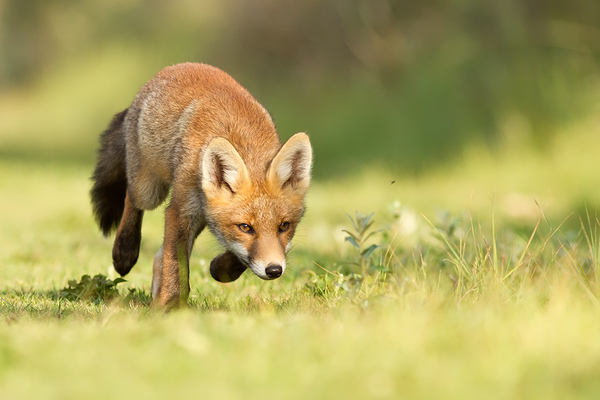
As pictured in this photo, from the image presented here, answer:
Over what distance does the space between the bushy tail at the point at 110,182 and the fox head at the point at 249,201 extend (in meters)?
A: 1.57

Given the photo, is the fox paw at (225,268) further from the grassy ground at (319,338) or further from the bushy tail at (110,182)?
the bushy tail at (110,182)

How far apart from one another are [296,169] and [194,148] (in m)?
0.63

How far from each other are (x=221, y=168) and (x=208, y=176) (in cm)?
10

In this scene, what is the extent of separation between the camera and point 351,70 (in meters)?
14.8

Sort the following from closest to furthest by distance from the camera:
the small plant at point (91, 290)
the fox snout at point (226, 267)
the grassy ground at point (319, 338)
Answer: the grassy ground at point (319, 338) < the small plant at point (91, 290) < the fox snout at point (226, 267)

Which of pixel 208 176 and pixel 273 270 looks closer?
pixel 273 270

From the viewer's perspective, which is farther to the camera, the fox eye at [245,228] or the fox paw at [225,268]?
the fox paw at [225,268]

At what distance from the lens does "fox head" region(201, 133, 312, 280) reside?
4191 mm

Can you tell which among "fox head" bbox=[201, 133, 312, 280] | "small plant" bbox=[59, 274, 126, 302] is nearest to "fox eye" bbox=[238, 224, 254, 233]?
"fox head" bbox=[201, 133, 312, 280]

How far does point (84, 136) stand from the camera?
18.4 m

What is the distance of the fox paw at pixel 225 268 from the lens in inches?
193

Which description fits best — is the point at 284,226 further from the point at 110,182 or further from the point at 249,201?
the point at 110,182

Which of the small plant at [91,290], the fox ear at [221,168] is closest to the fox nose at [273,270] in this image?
the fox ear at [221,168]

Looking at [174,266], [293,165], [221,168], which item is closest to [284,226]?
[293,165]
